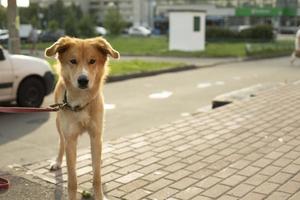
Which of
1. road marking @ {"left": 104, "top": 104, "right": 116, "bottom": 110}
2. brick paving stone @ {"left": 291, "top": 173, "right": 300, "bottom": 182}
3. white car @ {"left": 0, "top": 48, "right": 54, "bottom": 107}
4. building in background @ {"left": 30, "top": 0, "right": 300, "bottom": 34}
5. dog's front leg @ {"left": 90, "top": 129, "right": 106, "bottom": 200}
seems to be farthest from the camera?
building in background @ {"left": 30, "top": 0, "right": 300, "bottom": 34}

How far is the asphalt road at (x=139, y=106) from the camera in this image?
7477 millimetres

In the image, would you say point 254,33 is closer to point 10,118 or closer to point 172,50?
point 172,50

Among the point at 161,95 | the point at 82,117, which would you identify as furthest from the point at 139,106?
the point at 82,117

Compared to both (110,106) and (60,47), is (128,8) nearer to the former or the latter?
(110,106)

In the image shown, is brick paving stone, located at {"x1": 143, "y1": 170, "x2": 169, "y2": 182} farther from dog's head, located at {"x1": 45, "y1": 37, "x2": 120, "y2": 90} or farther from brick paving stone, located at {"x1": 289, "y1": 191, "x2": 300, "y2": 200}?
dog's head, located at {"x1": 45, "y1": 37, "x2": 120, "y2": 90}

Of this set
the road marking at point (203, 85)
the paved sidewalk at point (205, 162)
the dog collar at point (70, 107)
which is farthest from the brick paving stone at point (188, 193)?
the road marking at point (203, 85)

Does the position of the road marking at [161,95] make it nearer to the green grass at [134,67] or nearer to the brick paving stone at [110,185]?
the green grass at [134,67]

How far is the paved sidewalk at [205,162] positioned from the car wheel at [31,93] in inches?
143

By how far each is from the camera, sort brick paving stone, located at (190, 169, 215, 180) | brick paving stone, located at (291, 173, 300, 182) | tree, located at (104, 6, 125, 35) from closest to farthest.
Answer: brick paving stone, located at (291, 173, 300, 182), brick paving stone, located at (190, 169, 215, 180), tree, located at (104, 6, 125, 35)

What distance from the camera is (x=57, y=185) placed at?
5.28m

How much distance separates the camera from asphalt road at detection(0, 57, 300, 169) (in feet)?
24.5

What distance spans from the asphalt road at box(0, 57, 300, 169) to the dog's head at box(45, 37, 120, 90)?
247cm

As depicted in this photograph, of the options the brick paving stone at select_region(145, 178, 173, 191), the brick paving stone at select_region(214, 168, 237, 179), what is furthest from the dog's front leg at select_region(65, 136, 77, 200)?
the brick paving stone at select_region(214, 168, 237, 179)

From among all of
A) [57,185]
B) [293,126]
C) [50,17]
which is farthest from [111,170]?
[50,17]
